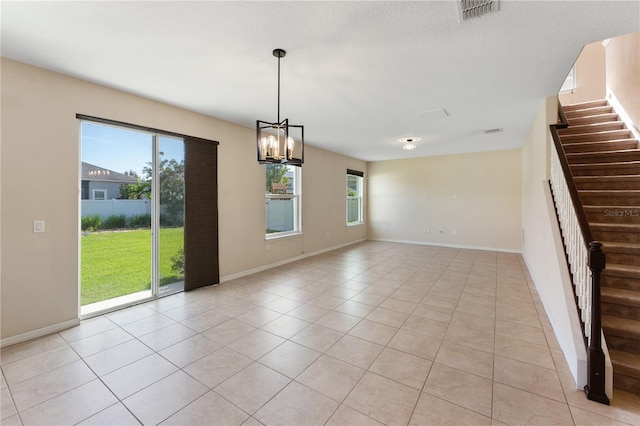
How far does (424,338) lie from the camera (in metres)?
2.66

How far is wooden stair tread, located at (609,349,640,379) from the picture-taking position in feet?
6.28

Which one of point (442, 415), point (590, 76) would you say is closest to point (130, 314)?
point (442, 415)

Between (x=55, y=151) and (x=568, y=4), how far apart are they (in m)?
4.65

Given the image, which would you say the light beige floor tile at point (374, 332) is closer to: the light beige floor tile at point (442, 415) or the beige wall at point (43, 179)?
the light beige floor tile at point (442, 415)

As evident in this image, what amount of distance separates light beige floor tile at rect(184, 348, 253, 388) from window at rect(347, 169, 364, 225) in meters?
6.28

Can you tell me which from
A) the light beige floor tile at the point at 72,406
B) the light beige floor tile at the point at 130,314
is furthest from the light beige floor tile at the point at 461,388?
the light beige floor tile at the point at 130,314

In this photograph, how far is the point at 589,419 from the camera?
167 cm

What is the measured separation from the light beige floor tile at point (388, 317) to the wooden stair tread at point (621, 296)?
5.77 feet

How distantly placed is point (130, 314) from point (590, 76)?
855 centimetres

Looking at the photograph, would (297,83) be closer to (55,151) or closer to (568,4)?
(568,4)

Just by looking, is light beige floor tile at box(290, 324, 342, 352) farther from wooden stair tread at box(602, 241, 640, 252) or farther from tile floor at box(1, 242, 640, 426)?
wooden stair tread at box(602, 241, 640, 252)

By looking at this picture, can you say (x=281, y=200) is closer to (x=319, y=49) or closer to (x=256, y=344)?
(x=256, y=344)

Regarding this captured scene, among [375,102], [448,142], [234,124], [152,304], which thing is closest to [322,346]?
[152,304]

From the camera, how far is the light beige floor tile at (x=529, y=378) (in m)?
1.91
